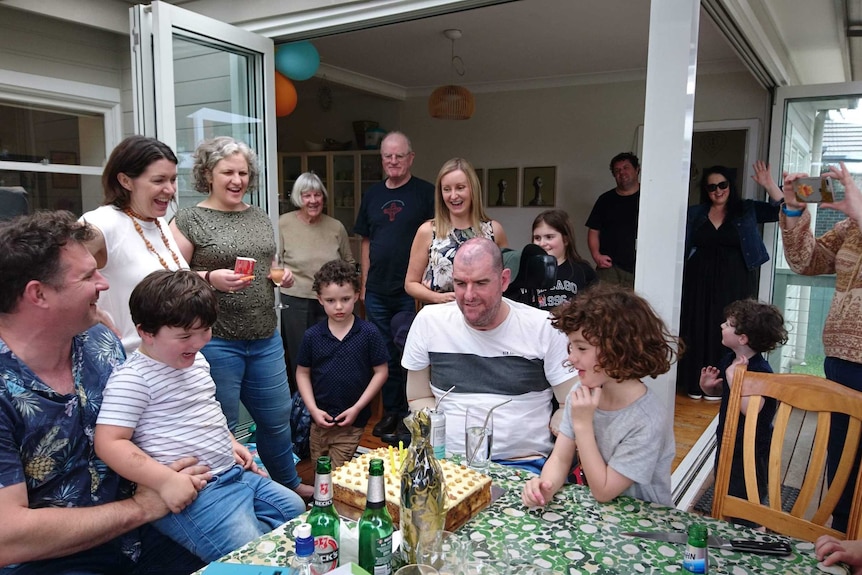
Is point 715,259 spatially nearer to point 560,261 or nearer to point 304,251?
point 560,261

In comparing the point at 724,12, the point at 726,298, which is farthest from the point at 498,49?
the point at 726,298

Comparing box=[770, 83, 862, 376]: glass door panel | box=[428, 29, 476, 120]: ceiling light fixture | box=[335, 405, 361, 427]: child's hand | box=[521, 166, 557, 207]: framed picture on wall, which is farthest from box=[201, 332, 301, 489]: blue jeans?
box=[521, 166, 557, 207]: framed picture on wall

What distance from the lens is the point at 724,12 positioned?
3.03 metres

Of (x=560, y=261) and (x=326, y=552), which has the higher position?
(x=560, y=261)

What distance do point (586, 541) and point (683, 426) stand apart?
3192 millimetres

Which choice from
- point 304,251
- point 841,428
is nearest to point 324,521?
point 841,428

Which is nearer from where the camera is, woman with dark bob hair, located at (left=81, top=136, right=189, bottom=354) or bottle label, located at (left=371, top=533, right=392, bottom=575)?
bottle label, located at (left=371, top=533, right=392, bottom=575)

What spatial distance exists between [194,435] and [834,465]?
211 cm

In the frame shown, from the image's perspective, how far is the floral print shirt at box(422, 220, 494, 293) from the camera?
2.82m

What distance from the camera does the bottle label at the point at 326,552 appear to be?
1.02m

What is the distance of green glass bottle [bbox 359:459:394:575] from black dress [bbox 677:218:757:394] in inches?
155

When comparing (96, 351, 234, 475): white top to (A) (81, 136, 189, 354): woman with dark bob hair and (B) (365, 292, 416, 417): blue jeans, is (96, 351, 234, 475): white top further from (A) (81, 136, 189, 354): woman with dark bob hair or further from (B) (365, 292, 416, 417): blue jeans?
(B) (365, 292, 416, 417): blue jeans

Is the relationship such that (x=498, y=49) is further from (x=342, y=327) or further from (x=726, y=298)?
(x=342, y=327)

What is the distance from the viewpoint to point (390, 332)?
3477 mm
